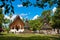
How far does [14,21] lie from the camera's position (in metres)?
89.1

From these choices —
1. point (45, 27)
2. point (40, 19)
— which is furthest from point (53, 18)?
point (40, 19)

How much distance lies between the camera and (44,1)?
44.3 ft

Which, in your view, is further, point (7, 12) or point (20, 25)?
point (20, 25)

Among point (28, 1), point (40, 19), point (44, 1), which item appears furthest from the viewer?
point (40, 19)

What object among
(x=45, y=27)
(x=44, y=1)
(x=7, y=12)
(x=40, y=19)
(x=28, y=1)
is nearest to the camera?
(x=7, y=12)

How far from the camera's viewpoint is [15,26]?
8869cm

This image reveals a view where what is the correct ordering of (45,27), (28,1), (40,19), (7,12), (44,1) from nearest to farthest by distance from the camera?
(7,12) → (28,1) → (44,1) → (45,27) → (40,19)

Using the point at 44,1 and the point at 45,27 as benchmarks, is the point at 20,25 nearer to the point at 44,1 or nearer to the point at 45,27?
the point at 45,27

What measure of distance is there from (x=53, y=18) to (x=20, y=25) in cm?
2654

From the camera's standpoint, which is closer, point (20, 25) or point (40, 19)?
point (20, 25)

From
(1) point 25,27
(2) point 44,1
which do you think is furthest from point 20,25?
(2) point 44,1

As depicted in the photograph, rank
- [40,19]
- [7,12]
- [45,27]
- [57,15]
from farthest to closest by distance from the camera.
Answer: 1. [40,19]
2. [45,27]
3. [57,15]
4. [7,12]

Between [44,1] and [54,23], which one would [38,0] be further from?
[54,23]

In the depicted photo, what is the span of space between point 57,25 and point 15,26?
2973cm
